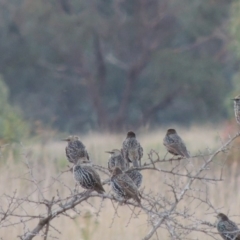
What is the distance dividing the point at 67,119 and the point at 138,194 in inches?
1282

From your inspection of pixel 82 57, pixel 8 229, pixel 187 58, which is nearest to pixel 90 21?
pixel 82 57

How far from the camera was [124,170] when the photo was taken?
590 cm

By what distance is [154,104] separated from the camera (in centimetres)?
3662

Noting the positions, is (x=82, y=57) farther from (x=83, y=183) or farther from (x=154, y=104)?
(x=83, y=183)

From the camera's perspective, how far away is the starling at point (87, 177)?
5812mm

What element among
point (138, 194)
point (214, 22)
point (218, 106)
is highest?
point (214, 22)

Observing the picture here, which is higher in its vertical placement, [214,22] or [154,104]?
[214,22]

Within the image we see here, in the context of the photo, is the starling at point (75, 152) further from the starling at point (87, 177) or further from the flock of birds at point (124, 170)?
the starling at point (87, 177)

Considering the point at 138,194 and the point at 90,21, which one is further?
the point at 90,21

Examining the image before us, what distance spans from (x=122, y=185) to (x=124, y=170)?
0.15 metres

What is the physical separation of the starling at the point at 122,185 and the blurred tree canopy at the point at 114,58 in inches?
1149

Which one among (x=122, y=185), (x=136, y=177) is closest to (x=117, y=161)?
(x=136, y=177)

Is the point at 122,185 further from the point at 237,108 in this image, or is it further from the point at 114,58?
the point at 114,58

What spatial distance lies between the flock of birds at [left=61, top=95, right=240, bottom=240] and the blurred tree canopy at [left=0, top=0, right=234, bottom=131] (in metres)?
27.8
